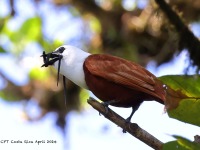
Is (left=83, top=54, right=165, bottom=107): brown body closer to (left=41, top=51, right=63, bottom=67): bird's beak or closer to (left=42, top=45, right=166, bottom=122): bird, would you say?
(left=42, top=45, right=166, bottom=122): bird

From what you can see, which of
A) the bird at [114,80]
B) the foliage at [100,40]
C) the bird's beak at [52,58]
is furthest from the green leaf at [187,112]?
the foliage at [100,40]

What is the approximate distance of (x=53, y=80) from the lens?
4.75 meters

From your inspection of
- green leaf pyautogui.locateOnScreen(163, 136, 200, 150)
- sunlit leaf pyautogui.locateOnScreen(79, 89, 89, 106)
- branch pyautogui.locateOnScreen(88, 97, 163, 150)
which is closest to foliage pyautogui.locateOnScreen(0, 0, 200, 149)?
sunlit leaf pyautogui.locateOnScreen(79, 89, 89, 106)

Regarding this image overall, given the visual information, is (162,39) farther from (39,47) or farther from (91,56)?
(91,56)

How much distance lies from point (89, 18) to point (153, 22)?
28.6 inches

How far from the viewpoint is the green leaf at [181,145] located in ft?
5.61

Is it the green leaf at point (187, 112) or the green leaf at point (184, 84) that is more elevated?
the green leaf at point (184, 84)

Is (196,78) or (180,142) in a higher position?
(196,78)

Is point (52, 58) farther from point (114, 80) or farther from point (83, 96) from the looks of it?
point (83, 96)

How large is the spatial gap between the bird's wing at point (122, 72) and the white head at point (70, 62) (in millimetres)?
34

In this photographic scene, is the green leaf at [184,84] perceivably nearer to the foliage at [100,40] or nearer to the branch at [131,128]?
the branch at [131,128]

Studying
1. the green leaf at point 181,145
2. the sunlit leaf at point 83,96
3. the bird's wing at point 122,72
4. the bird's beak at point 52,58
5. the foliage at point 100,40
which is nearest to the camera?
the green leaf at point 181,145

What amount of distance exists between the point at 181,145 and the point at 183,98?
1.05ft

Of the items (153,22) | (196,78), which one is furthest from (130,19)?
(196,78)
